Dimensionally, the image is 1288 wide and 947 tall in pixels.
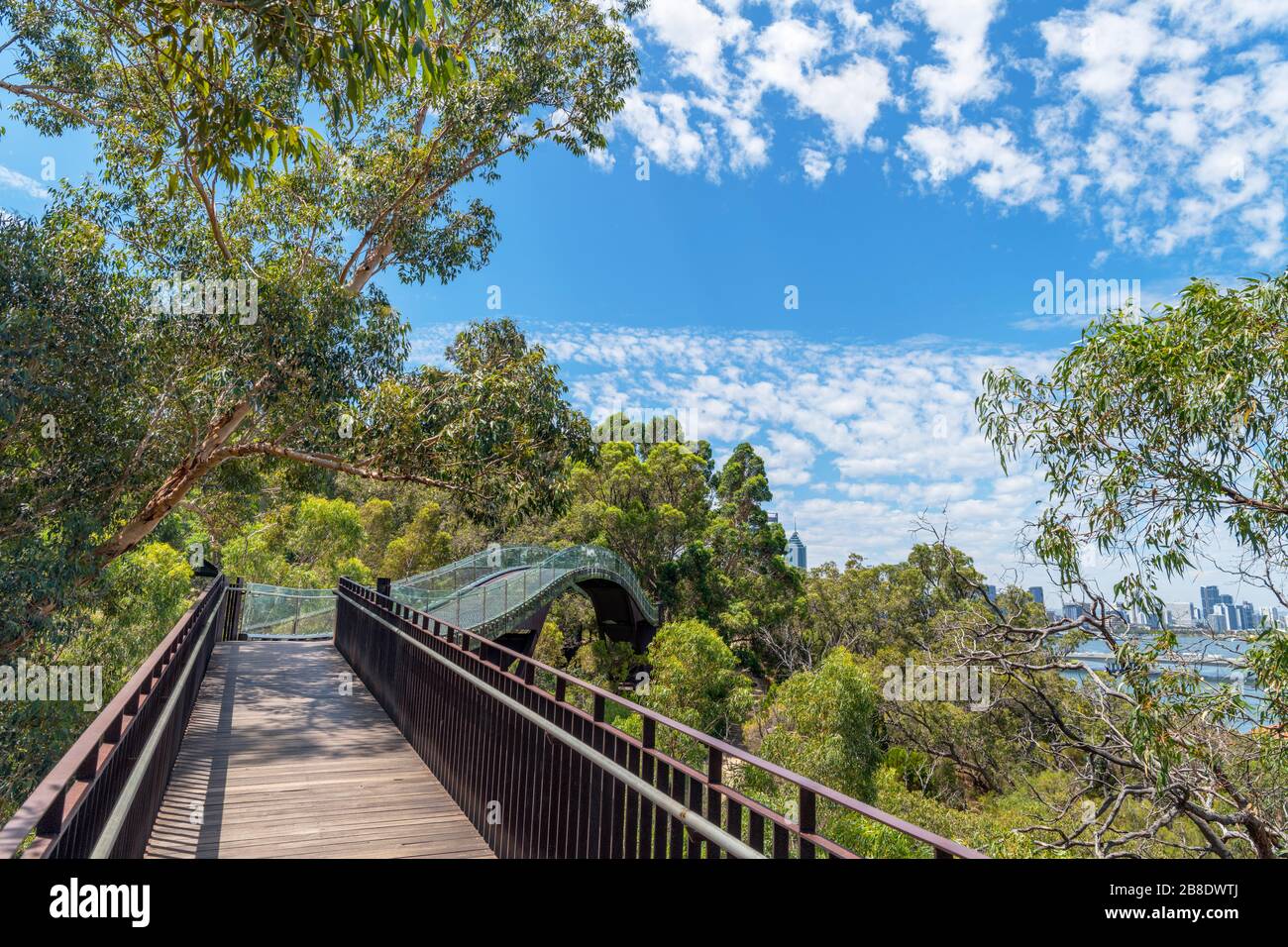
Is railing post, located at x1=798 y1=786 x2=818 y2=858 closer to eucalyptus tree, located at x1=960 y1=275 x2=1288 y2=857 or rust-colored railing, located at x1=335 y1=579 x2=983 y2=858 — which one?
rust-colored railing, located at x1=335 y1=579 x2=983 y2=858

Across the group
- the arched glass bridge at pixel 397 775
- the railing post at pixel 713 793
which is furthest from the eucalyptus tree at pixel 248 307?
the railing post at pixel 713 793

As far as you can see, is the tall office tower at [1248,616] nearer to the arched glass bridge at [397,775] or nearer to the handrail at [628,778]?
the arched glass bridge at [397,775]

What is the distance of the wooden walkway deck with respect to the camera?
14.9ft

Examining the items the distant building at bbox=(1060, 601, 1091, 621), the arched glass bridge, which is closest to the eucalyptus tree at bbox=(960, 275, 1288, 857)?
the distant building at bbox=(1060, 601, 1091, 621)

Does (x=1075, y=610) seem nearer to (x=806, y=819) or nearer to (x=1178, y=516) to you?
(x=1178, y=516)

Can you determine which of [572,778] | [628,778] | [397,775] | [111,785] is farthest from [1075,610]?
[111,785]

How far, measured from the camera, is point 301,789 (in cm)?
571

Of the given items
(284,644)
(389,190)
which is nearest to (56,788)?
(284,644)

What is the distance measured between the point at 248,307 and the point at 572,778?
11090mm

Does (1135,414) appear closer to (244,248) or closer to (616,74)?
(616,74)

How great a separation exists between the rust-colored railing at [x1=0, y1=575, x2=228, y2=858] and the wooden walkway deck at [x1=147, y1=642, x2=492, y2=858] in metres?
0.37

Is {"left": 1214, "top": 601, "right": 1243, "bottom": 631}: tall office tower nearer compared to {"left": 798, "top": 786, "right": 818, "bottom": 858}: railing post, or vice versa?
{"left": 798, "top": 786, "right": 818, "bottom": 858}: railing post

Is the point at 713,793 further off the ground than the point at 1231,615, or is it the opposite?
the point at 713,793

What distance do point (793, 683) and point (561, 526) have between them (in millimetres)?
15787
